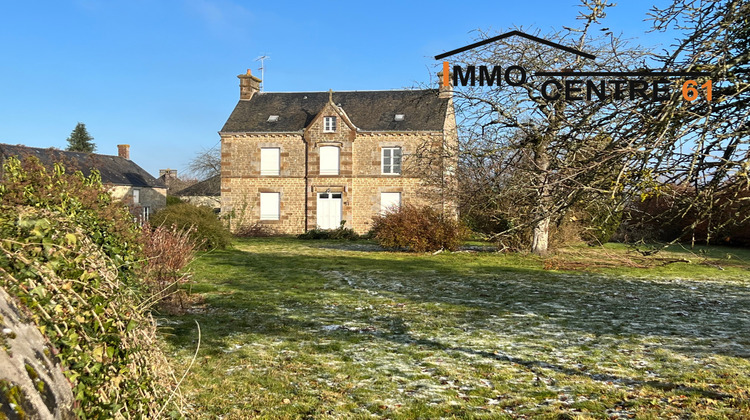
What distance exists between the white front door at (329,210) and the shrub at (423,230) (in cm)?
1139

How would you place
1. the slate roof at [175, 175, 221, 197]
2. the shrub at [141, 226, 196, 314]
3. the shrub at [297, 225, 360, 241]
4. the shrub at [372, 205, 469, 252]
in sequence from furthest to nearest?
the slate roof at [175, 175, 221, 197], the shrub at [297, 225, 360, 241], the shrub at [372, 205, 469, 252], the shrub at [141, 226, 196, 314]

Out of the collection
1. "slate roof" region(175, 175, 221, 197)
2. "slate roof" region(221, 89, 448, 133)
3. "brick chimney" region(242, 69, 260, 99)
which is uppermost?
"brick chimney" region(242, 69, 260, 99)

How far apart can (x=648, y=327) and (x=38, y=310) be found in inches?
304

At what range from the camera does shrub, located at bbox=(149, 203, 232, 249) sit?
53.7ft

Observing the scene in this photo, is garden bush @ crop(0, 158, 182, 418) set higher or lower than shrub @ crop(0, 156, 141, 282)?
lower

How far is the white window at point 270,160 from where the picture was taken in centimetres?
3073

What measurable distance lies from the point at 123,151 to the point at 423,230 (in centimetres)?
3450

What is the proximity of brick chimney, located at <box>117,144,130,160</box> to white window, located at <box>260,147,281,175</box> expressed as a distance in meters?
19.3

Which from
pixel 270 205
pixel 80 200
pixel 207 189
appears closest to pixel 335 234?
pixel 270 205

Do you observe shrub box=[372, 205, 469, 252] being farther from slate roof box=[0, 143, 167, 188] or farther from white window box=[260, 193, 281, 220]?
slate roof box=[0, 143, 167, 188]

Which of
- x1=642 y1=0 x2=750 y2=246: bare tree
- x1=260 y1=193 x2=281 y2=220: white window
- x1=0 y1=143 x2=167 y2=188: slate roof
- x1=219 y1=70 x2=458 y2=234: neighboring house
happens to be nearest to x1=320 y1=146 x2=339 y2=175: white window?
x1=219 y1=70 x2=458 y2=234: neighboring house

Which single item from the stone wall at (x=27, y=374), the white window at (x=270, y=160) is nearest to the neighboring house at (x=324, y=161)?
the white window at (x=270, y=160)

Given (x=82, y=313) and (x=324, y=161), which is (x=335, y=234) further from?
(x=82, y=313)

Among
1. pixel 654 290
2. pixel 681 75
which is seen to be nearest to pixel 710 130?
pixel 681 75
